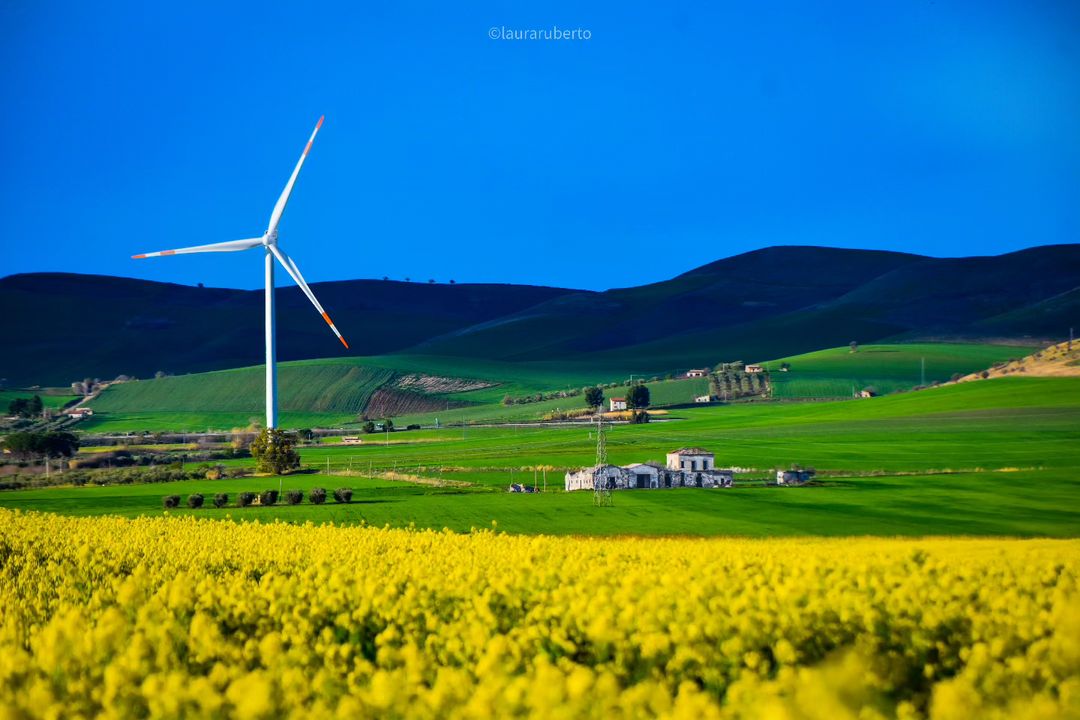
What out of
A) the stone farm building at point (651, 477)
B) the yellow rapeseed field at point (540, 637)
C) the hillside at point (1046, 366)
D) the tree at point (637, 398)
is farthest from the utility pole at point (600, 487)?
the hillside at point (1046, 366)

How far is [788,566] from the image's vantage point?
945 inches

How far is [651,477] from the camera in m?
87.1

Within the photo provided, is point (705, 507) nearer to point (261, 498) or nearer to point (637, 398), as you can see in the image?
point (261, 498)

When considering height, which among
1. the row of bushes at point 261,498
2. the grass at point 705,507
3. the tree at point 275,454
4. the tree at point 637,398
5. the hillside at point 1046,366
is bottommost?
the grass at point 705,507

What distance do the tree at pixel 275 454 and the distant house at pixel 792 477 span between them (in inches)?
1514

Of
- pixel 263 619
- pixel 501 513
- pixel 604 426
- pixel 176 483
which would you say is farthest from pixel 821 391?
pixel 263 619

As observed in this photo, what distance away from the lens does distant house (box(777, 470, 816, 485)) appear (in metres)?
84.9

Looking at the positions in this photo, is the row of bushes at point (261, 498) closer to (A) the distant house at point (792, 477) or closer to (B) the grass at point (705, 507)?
(B) the grass at point (705, 507)

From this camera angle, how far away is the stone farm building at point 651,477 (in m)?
84.3

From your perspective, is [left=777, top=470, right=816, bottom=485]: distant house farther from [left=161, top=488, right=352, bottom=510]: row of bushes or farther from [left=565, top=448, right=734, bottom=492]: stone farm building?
[left=161, top=488, right=352, bottom=510]: row of bushes

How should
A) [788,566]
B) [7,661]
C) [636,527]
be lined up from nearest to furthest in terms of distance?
1. [7,661]
2. [788,566]
3. [636,527]

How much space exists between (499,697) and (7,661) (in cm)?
619

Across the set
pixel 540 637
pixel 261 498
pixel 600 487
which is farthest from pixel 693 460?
pixel 540 637

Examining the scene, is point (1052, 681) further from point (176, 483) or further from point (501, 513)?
point (176, 483)
